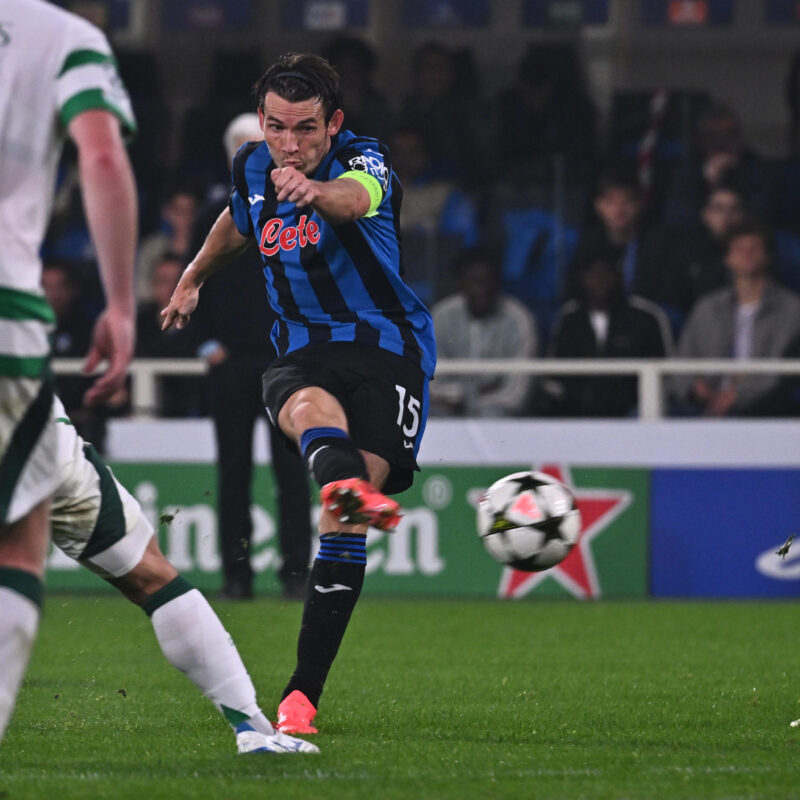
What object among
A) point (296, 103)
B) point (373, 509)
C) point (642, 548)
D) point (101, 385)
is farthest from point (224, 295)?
point (101, 385)

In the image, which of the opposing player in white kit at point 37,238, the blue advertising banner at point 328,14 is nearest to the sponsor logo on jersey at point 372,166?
the opposing player in white kit at point 37,238

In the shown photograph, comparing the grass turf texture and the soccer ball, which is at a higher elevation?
the soccer ball

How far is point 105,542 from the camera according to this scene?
11.9 feet

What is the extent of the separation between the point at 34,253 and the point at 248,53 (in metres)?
11.0

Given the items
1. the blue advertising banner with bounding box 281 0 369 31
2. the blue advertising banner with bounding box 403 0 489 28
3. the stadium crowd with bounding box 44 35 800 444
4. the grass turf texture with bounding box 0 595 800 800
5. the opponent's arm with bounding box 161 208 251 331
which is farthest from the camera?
the blue advertising banner with bounding box 281 0 369 31

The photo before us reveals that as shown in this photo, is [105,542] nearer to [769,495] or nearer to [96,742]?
[96,742]

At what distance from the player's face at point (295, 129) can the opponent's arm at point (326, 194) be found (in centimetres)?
36

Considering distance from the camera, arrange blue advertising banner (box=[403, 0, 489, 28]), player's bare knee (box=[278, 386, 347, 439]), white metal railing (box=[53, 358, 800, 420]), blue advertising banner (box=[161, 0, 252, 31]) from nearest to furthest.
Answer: player's bare knee (box=[278, 386, 347, 439])
white metal railing (box=[53, 358, 800, 420])
blue advertising banner (box=[403, 0, 489, 28])
blue advertising banner (box=[161, 0, 252, 31])

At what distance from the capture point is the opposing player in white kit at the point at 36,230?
9.57ft

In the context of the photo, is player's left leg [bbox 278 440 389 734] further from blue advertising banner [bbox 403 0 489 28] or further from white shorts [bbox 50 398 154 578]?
blue advertising banner [bbox 403 0 489 28]

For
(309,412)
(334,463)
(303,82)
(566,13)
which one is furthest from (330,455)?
(566,13)

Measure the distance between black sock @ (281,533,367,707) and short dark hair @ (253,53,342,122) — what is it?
1195mm

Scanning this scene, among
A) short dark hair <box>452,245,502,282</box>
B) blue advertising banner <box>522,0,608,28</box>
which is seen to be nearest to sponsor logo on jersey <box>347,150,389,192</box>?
A: short dark hair <box>452,245,502,282</box>

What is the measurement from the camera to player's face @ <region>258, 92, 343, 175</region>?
4547 millimetres
